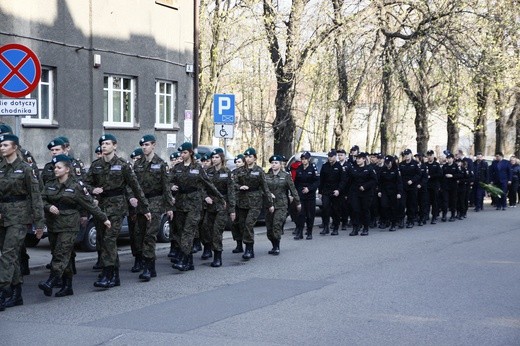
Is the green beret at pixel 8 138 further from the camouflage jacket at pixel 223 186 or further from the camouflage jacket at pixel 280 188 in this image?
the camouflage jacket at pixel 280 188

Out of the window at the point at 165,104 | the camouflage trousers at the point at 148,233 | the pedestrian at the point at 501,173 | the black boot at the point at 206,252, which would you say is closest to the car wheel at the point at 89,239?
the black boot at the point at 206,252

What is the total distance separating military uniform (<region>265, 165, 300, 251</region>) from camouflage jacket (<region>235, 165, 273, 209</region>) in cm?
62

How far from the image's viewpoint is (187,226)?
12.8m

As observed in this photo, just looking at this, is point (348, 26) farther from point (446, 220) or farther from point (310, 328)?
point (310, 328)

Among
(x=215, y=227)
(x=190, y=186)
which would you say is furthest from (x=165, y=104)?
(x=190, y=186)

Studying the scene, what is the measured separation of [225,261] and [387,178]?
769cm

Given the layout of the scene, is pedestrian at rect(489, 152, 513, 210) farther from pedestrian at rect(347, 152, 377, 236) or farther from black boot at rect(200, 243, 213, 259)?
black boot at rect(200, 243, 213, 259)

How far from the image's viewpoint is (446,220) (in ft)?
77.7

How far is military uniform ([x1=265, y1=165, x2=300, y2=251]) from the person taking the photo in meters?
15.1

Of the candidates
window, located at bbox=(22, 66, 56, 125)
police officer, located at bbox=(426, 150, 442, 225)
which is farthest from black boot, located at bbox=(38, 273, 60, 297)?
police officer, located at bbox=(426, 150, 442, 225)

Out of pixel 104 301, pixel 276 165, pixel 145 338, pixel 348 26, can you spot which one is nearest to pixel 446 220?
pixel 348 26

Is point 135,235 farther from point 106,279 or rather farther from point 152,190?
point 106,279

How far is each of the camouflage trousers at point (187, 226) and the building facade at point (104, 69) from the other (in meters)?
7.38

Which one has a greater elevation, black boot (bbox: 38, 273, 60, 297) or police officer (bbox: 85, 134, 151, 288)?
police officer (bbox: 85, 134, 151, 288)
